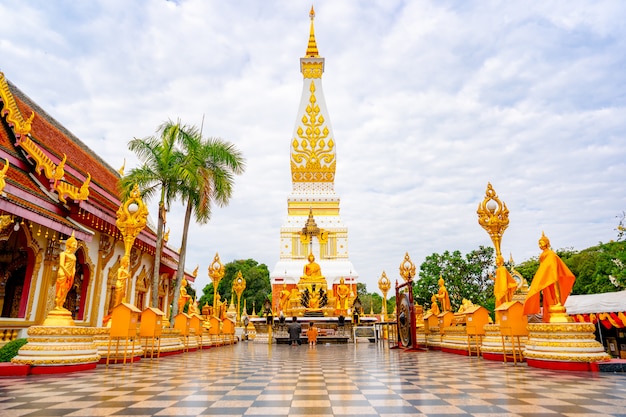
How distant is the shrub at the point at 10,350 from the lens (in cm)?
680

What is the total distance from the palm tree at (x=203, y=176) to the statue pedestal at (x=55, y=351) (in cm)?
490

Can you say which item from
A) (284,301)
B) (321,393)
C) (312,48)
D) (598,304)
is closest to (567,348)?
(321,393)

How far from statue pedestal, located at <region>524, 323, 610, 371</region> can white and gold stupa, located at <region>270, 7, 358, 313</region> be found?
20267mm

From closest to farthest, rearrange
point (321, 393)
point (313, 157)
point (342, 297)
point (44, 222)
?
point (321, 393), point (44, 222), point (342, 297), point (313, 157)

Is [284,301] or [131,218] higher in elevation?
[131,218]

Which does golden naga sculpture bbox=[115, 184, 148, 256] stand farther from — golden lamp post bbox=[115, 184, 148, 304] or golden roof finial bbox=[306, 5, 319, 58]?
golden roof finial bbox=[306, 5, 319, 58]

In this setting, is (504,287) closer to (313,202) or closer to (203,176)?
(203,176)

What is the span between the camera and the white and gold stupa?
2788 centimetres

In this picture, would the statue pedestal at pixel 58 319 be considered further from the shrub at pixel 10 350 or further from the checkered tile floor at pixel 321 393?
the checkered tile floor at pixel 321 393

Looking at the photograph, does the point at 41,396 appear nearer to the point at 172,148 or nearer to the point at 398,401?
the point at 398,401

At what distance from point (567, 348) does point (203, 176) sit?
33.3ft

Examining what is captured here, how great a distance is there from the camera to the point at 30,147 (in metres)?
9.74

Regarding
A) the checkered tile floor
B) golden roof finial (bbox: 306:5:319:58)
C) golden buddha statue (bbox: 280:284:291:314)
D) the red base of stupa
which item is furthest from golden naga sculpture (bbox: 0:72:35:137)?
→ golden roof finial (bbox: 306:5:319:58)

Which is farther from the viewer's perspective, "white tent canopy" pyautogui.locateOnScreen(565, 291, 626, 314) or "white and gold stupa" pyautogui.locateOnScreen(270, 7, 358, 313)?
"white and gold stupa" pyautogui.locateOnScreen(270, 7, 358, 313)
